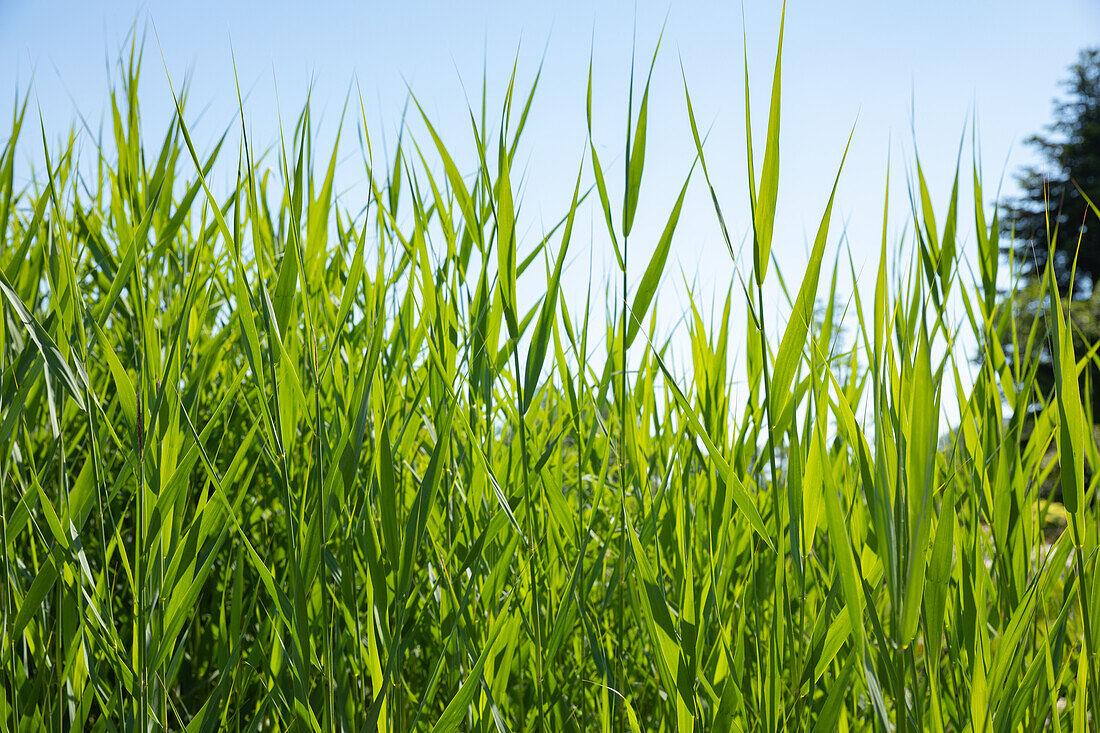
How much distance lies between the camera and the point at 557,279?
24.5 inches

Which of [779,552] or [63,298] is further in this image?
[63,298]

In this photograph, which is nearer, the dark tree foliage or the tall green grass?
the tall green grass

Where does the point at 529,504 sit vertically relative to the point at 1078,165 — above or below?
below

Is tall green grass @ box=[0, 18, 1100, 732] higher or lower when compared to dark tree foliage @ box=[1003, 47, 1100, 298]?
lower

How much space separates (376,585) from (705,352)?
36 centimetres

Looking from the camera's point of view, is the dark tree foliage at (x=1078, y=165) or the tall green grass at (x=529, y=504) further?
the dark tree foliage at (x=1078, y=165)

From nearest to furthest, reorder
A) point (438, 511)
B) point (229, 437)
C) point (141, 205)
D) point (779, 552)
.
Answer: point (779, 552), point (438, 511), point (141, 205), point (229, 437)

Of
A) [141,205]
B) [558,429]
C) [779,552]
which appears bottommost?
[779,552]

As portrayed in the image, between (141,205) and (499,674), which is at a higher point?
(141,205)

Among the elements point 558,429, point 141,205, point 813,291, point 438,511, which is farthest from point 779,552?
point 141,205

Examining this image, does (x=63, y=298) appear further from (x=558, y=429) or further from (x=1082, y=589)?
(x=1082, y=589)

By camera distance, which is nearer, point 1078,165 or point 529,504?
point 529,504

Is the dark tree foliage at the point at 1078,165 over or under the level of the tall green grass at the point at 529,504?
over

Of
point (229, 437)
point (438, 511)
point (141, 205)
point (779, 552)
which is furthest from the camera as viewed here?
point (229, 437)
